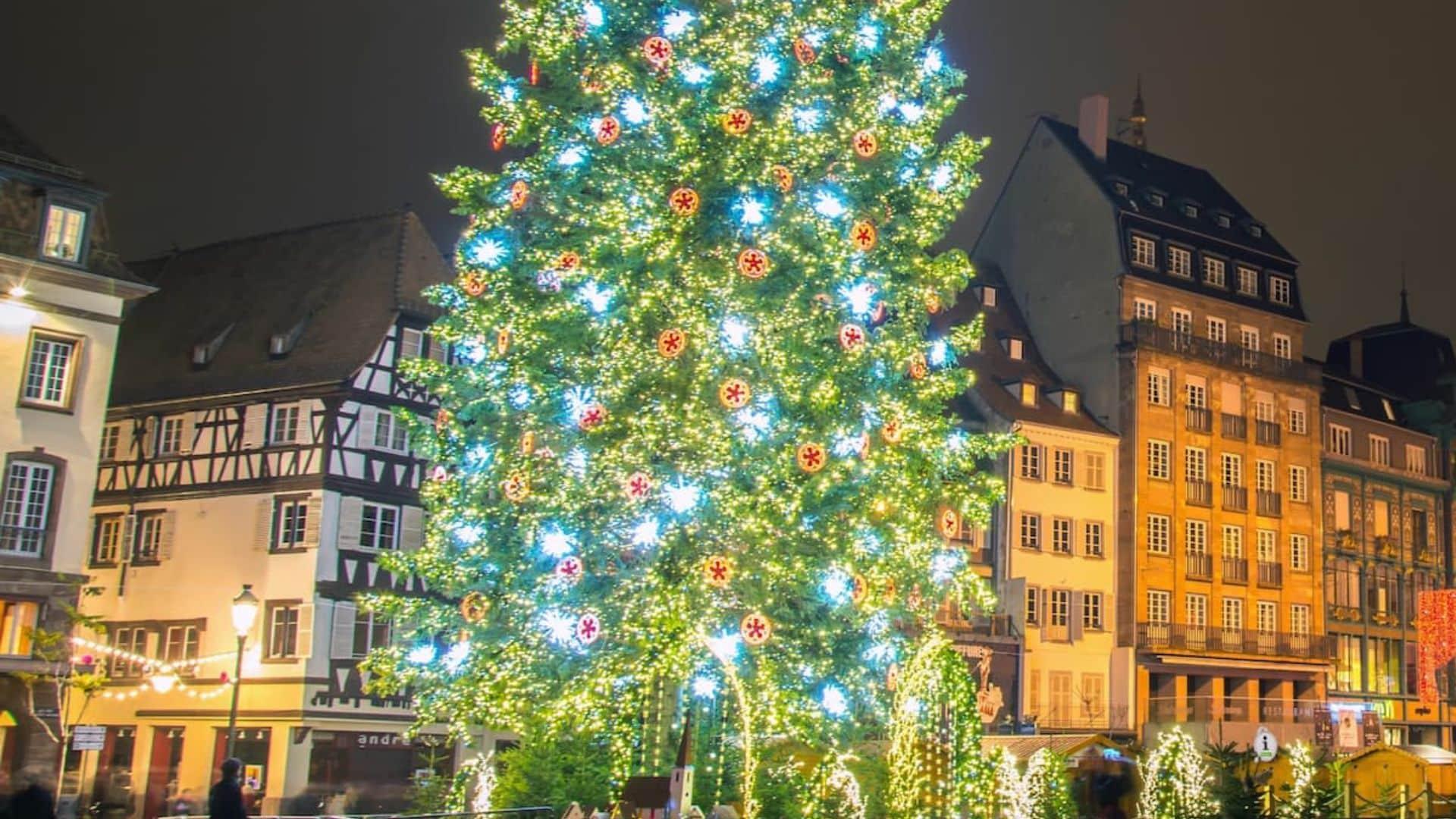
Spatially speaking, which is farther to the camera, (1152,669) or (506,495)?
(1152,669)

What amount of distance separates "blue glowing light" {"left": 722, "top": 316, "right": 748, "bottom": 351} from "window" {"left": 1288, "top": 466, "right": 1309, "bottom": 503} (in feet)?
126

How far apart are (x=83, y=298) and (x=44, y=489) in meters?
3.93

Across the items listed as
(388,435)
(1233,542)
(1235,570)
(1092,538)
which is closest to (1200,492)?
(1233,542)

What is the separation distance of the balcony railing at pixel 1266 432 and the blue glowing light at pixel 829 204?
36.0 metres

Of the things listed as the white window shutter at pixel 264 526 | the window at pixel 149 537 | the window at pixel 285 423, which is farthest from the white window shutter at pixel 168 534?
the window at pixel 285 423

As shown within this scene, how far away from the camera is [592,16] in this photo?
23.3 meters

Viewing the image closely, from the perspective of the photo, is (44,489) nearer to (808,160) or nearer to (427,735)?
(427,735)

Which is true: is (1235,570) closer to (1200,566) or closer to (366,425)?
(1200,566)

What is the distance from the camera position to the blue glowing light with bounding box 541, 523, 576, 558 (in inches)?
861

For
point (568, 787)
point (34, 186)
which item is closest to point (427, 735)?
point (34, 186)

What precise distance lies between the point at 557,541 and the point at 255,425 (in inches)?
851

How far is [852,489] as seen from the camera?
2238 centimetres

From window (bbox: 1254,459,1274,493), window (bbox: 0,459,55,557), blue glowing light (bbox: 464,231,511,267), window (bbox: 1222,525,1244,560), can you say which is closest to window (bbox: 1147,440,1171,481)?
window (bbox: 1222,525,1244,560)

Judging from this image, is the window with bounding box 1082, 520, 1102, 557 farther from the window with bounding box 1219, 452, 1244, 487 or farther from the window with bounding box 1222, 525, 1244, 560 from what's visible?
the window with bounding box 1219, 452, 1244, 487
